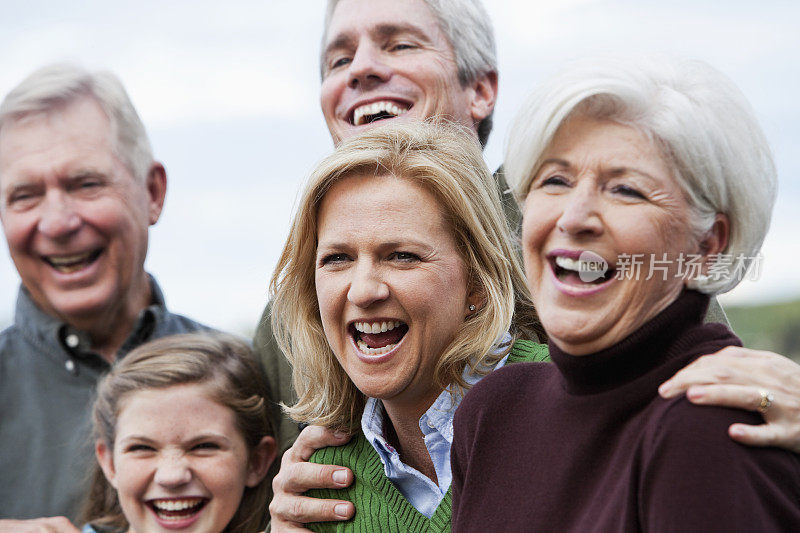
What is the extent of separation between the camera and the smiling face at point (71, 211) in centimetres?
398

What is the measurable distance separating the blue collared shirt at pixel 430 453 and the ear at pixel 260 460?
99cm

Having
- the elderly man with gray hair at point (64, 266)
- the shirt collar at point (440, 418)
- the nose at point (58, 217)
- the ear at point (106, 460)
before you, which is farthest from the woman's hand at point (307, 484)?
the nose at point (58, 217)

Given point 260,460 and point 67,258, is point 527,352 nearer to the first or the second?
point 260,460

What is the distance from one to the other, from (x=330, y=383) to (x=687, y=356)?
1286 millimetres

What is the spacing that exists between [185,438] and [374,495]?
1.04m

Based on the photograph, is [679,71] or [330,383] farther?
[330,383]

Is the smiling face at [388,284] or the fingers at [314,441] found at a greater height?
the smiling face at [388,284]

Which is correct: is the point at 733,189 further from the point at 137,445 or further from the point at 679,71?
the point at 137,445

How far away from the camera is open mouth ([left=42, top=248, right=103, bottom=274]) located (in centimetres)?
407

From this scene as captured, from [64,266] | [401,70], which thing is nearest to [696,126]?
[401,70]

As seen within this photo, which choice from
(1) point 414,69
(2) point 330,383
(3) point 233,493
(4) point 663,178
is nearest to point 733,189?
(4) point 663,178

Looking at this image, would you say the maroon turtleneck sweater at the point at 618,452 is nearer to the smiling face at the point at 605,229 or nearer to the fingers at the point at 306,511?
the smiling face at the point at 605,229

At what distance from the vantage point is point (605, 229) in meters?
1.79

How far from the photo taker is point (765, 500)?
1613 mm
